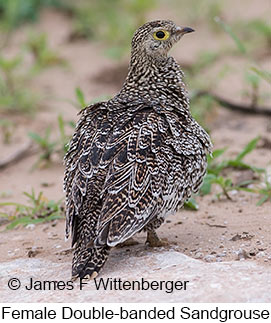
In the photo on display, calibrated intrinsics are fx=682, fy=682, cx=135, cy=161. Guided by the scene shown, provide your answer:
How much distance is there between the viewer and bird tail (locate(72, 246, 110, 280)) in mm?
4434

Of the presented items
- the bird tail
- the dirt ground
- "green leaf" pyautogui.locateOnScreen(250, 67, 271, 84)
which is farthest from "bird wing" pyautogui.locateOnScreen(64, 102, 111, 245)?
"green leaf" pyautogui.locateOnScreen(250, 67, 271, 84)

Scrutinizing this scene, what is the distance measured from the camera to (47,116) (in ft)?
30.2

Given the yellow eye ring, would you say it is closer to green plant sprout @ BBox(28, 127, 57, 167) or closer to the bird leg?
the bird leg

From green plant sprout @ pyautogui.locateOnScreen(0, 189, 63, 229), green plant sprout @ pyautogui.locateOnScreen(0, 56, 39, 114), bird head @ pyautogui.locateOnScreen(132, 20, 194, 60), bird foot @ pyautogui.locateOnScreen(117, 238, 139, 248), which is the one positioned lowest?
bird foot @ pyautogui.locateOnScreen(117, 238, 139, 248)

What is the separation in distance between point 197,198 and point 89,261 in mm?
2093

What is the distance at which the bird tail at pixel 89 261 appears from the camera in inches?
175

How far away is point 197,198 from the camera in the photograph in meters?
6.38

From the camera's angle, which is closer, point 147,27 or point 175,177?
point 175,177

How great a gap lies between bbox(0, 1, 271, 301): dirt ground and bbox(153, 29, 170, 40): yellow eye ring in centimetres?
155
